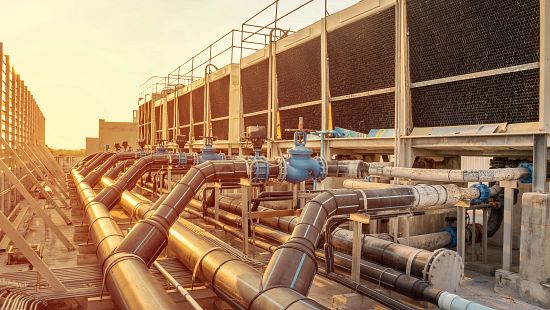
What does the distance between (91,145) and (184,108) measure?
2817 cm

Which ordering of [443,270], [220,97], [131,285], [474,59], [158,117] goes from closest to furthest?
[131,285]
[443,270]
[474,59]
[220,97]
[158,117]

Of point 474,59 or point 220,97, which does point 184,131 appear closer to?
point 220,97

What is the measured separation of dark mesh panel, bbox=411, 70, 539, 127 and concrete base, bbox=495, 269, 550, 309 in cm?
326

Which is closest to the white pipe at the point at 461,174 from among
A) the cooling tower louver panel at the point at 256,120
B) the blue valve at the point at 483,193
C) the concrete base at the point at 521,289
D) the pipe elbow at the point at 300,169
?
the blue valve at the point at 483,193

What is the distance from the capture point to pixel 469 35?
905 centimetres

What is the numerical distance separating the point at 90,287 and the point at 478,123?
8.52 m

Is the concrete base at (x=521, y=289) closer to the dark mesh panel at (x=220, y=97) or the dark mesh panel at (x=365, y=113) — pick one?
the dark mesh panel at (x=365, y=113)

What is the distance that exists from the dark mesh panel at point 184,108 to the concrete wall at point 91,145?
2611cm

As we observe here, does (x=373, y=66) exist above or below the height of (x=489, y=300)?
above

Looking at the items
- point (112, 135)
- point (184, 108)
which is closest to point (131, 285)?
point (184, 108)

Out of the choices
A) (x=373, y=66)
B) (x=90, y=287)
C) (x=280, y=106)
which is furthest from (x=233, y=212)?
(x=90, y=287)

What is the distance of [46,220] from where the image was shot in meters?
10.3

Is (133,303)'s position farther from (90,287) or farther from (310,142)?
(310,142)

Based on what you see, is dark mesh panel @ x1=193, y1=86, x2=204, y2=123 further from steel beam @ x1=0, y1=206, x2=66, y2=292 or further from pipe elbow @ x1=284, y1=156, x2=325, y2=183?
steel beam @ x1=0, y1=206, x2=66, y2=292
